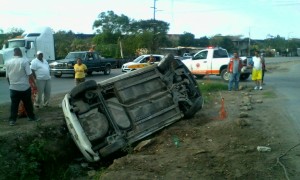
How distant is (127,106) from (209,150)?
2024 mm

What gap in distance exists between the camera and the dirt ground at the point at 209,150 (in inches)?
231

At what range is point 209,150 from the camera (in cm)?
697

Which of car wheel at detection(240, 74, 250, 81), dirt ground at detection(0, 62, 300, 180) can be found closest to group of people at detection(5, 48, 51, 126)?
dirt ground at detection(0, 62, 300, 180)

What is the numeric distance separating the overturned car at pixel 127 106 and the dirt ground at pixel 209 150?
0.35 meters

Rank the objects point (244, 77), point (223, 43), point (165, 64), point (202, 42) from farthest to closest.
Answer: point (202, 42)
point (223, 43)
point (244, 77)
point (165, 64)

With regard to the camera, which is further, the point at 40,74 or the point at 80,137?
the point at 40,74

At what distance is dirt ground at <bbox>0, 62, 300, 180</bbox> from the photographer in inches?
231

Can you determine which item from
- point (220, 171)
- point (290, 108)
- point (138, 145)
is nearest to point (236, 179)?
point (220, 171)

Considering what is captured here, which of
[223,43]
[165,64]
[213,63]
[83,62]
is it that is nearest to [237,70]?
[213,63]

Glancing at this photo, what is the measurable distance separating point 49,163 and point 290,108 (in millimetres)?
7455

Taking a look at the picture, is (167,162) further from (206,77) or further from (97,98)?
(206,77)

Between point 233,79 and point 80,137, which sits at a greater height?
point 233,79

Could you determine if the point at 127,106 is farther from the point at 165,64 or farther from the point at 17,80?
the point at 17,80

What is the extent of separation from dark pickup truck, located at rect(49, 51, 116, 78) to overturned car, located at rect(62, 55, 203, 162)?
17.1 metres
